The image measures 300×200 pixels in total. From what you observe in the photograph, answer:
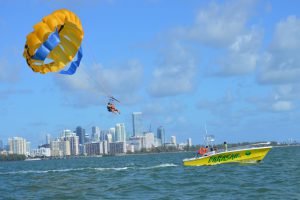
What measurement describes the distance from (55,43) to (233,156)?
18559mm

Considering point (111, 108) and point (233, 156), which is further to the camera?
point (233, 156)

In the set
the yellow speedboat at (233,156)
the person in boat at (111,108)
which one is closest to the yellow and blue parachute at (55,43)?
the person in boat at (111,108)

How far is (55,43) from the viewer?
21.8 m

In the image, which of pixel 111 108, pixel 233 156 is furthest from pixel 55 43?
pixel 233 156

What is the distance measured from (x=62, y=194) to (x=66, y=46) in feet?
21.0

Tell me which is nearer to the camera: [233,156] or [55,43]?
[55,43]

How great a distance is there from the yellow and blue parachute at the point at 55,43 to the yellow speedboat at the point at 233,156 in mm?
15403

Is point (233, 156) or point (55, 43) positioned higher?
point (55, 43)

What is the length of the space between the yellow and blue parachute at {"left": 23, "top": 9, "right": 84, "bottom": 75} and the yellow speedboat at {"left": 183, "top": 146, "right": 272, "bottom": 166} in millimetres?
15403

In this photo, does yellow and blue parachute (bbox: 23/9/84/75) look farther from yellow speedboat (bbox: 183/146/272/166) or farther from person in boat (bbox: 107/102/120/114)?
yellow speedboat (bbox: 183/146/272/166)

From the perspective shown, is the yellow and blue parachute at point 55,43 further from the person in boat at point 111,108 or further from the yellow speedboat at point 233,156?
the yellow speedboat at point 233,156

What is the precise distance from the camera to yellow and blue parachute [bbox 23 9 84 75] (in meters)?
21.6

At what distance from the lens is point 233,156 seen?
36.6 metres

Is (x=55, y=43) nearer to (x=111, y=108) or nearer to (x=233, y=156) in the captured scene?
(x=111, y=108)
